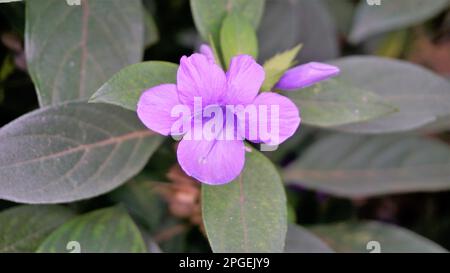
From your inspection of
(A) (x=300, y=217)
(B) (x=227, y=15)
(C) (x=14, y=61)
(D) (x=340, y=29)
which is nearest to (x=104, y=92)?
(B) (x=227, y=15)

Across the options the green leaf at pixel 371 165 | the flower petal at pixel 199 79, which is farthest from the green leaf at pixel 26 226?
the green leaf at pixel 371 165

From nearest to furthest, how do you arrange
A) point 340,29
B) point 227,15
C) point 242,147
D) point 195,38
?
1. point 242,147
2. point 227,15
3. point 195,38
4. point 340,29

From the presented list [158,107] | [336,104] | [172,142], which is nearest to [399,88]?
[336,104]

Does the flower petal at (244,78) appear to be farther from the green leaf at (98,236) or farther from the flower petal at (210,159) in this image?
the green leaf at (98,236)

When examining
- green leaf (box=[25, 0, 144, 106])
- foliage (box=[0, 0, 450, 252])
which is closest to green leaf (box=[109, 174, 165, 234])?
foliage (box=[0, 0, 450, 252])

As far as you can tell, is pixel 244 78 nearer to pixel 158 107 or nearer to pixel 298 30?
pixel 158 107
